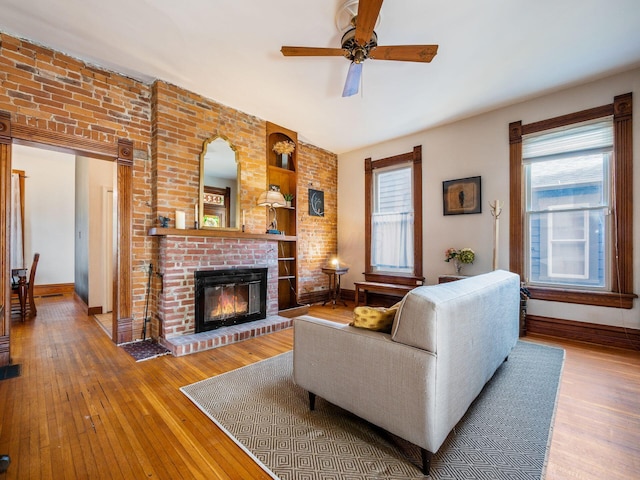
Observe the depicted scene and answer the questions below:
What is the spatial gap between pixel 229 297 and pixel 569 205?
446cm

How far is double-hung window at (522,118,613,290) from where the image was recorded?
3361 mm

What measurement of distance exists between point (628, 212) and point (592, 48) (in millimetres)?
1786

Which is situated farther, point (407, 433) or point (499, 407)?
point (499, 407)

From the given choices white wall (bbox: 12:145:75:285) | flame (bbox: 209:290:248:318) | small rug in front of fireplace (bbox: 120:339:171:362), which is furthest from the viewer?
white wall (bbox: 12:145:75:285)

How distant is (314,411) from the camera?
1.97 metres

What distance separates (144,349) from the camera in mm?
3109

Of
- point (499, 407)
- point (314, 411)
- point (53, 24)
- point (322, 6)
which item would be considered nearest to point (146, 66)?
point (53, 24)

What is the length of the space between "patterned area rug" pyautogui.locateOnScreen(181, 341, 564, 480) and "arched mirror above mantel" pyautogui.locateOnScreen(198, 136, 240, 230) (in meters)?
2.05

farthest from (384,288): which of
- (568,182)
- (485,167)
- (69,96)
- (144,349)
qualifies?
(69,96)

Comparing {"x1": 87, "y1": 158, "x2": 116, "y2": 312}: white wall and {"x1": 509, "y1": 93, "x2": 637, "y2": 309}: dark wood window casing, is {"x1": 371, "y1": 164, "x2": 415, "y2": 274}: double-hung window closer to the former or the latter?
{"x1": 509, "y1": 93, "x2": 637, "y2": 309}: dark wood window casing

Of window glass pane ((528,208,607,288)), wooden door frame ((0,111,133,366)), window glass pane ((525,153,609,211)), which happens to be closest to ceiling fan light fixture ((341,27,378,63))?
wooden door frame ((0,111,133,366))

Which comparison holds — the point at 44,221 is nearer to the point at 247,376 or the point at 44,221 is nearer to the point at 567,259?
the point at 247,376

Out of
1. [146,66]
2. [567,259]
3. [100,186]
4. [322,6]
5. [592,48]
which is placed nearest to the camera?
[322,6]

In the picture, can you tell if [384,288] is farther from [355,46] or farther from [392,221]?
[355,46]
